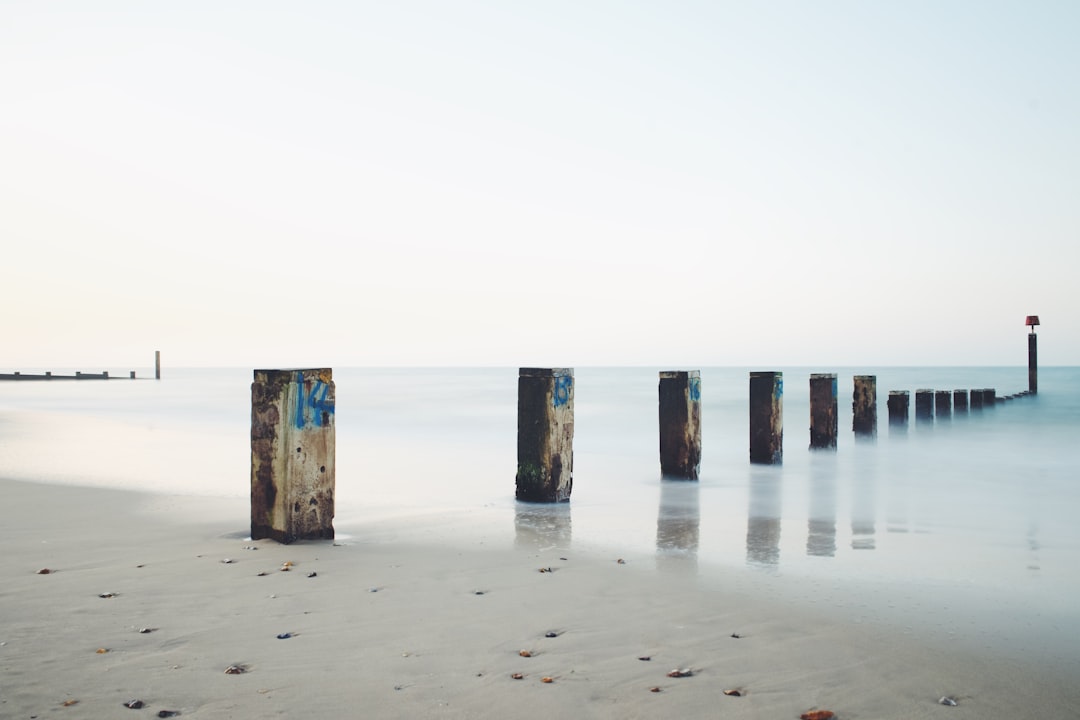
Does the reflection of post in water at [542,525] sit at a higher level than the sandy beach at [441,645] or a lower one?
lower

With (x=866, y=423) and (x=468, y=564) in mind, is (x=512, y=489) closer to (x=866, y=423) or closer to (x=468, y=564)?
(x=468, y=564)

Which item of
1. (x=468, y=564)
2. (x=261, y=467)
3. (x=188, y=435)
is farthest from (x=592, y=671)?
(x=188, y=435)

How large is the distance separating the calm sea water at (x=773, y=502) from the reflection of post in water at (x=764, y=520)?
0.03m

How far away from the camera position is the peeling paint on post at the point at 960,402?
25061 mm

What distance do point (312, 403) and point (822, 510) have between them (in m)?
4.74

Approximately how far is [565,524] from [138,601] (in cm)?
329

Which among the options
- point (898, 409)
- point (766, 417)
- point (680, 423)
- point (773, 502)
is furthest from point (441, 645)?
point (898, 409)

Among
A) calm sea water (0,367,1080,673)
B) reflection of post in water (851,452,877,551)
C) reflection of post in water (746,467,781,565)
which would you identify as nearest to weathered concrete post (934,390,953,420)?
calm sea water (0,367,1080,673)

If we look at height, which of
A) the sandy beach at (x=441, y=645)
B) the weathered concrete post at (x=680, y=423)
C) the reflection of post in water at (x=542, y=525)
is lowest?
the reflection of post in water at (x=542, y=525)

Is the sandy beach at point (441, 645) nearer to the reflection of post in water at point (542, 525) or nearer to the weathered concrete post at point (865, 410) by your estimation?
the reflection of post in water at point (542, 525)

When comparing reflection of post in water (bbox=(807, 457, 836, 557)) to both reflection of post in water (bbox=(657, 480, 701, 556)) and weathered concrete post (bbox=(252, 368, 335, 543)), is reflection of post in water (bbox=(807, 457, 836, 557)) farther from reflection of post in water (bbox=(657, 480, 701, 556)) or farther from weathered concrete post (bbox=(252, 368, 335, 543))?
weathered concrete post (bbox=(252, 368, 335, 543))

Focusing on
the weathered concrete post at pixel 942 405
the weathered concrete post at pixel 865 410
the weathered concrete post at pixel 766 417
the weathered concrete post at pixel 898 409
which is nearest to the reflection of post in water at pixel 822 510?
the weathered concrete post at pixel 766 417

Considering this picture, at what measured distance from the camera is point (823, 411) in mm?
13891

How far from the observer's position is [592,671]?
9.98 ft
